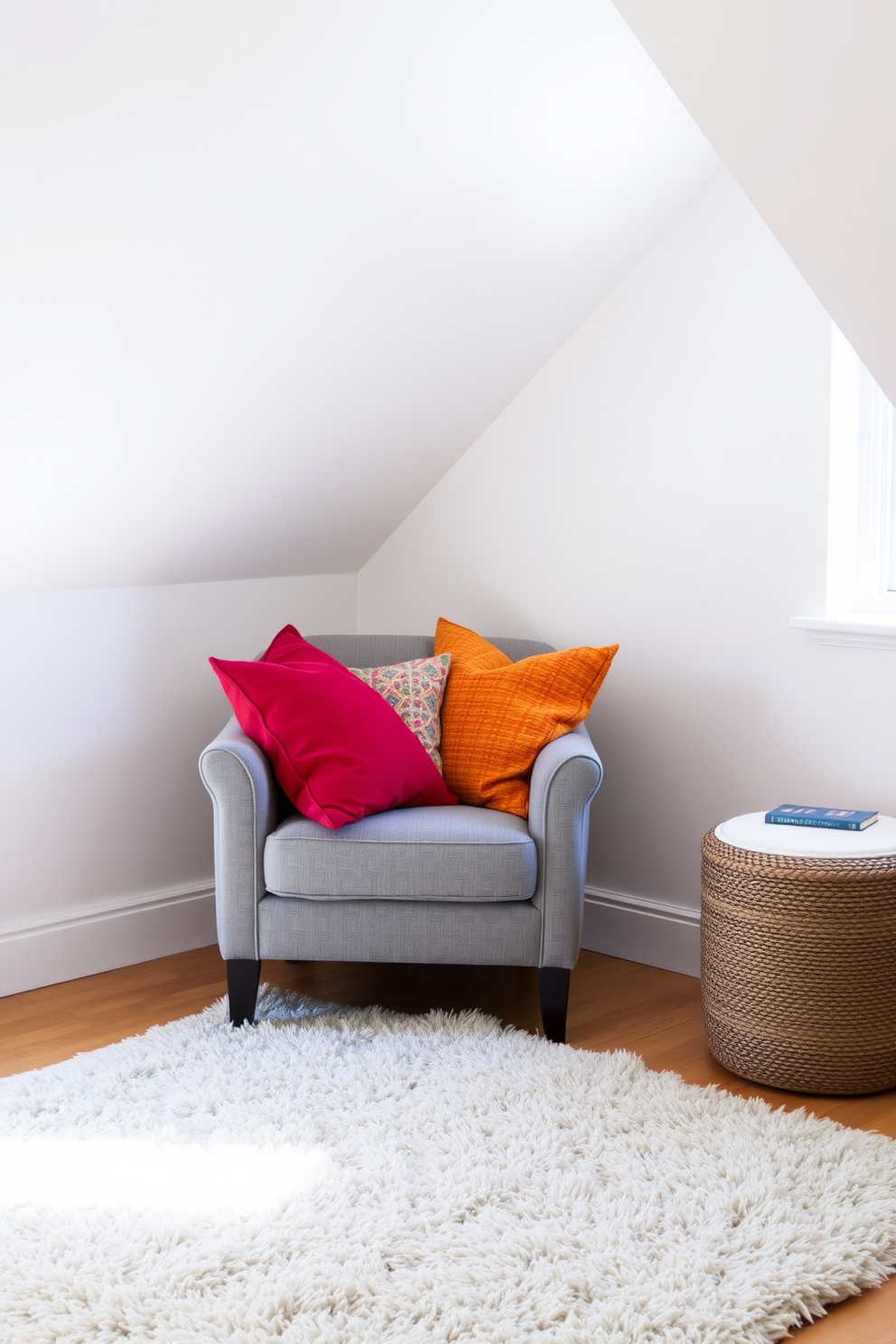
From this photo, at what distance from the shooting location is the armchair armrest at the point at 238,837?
8.55 ft

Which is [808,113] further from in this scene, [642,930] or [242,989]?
[642,930]

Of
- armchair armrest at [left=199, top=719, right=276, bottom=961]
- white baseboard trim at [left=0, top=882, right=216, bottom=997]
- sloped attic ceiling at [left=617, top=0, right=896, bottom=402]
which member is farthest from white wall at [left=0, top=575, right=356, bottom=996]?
sloped attic ceiling at [left=617, top=0, right=896, bottom=402]

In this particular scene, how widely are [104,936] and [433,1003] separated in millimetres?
917

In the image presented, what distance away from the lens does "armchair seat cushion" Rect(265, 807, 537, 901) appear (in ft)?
8.45

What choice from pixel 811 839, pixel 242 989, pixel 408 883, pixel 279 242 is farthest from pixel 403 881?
pixel 279 242

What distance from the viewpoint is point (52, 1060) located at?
8.50ft

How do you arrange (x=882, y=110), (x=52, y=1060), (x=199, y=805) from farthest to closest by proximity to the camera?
(x=199, y=805) → (x=52, y=1060) → (x=882, y=110)

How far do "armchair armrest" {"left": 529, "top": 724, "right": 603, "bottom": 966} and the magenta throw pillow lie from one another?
1.15 ft

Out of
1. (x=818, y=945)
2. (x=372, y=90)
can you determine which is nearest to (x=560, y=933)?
(x=818, y=945)

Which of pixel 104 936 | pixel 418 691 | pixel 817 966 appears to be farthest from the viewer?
pixel 104 936

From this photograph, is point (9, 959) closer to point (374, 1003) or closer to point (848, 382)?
point (374, 1003)

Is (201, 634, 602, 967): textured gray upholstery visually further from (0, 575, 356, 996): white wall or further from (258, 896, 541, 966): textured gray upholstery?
(0, 575, 356, 996): white wall

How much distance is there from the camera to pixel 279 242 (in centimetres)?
249

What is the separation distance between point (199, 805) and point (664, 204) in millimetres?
2000
